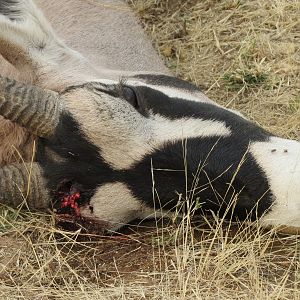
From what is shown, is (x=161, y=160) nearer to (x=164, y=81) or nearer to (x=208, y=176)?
(x=208, y=176)

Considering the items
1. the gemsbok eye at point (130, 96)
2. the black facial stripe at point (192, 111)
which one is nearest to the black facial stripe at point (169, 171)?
the black facial stripe at point (192, 111)

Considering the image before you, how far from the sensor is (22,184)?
4.50 metres

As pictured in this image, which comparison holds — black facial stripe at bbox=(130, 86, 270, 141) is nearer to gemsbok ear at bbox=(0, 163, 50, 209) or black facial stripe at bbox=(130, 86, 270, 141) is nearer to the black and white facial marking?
the black and white facial marking

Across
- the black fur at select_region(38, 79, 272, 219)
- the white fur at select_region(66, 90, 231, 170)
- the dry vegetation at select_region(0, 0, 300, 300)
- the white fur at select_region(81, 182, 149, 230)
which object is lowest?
the dry vegetation at select_region(0, 0, 300, 300)

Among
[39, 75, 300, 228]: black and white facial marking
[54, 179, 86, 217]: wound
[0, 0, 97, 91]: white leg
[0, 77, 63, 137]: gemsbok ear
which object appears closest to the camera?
[39, 75, 300, 228]: black and white facial marking

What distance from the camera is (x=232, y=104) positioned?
634 cm

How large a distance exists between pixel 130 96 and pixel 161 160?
475 mm

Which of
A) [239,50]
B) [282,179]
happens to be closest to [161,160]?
[282,179]

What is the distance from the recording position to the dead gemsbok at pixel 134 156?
4.23m

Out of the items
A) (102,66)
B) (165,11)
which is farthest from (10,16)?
(165,11)

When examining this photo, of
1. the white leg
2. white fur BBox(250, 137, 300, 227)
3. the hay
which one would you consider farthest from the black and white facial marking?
the hay

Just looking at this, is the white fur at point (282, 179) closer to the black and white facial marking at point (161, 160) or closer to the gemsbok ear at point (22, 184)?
the black and white facial marking at point (161, 160)

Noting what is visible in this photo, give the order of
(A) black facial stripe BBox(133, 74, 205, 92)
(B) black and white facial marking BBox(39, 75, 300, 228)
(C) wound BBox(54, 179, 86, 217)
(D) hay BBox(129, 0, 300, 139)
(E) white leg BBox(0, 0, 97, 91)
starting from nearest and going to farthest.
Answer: (B) black and white facial marking BBox(39, 75, 300, 228) → (C) wound BBox(54, 179, 86, 217) → (E) white leg BBox(0, 0, 97, 91) → (A) black facial stripe BBox(133, 74, 205, 92) → (D) hay BBox(129, 0, 300, 139)

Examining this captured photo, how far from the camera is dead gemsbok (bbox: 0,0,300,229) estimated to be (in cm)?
423
